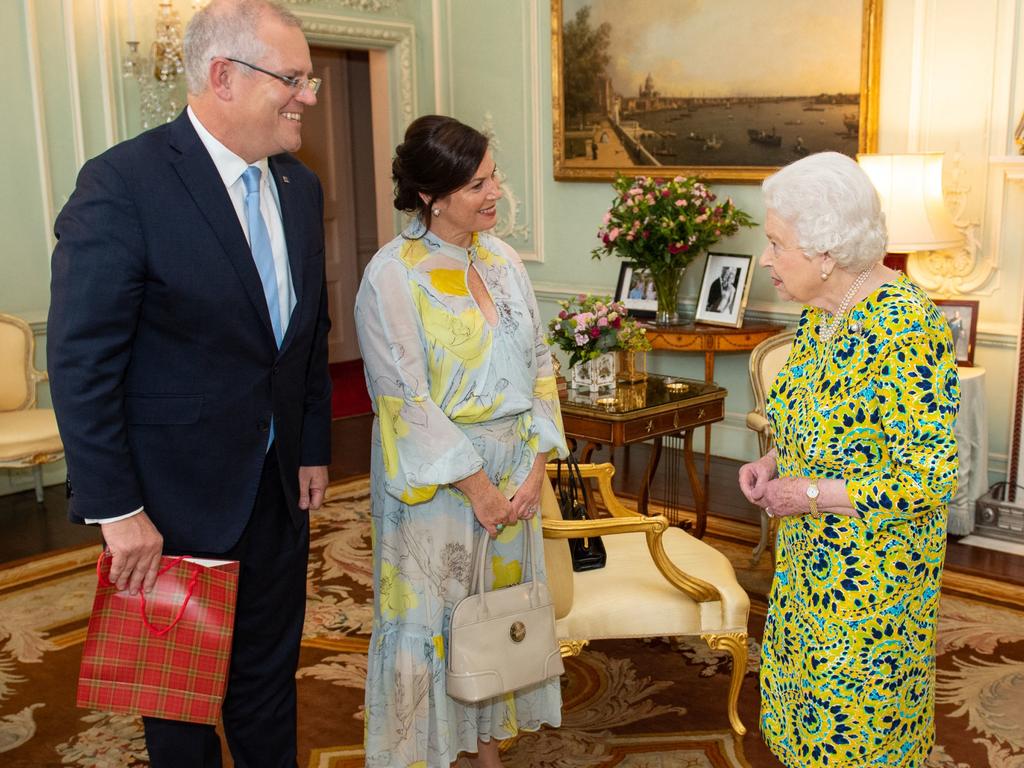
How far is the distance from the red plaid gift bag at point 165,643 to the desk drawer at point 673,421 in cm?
207

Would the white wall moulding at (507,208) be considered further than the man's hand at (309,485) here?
Yes

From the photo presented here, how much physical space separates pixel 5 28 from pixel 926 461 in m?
5.49

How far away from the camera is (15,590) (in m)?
4.45

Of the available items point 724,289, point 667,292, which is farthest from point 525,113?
point 724,289

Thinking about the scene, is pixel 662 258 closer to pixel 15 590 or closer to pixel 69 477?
pixel 15 590

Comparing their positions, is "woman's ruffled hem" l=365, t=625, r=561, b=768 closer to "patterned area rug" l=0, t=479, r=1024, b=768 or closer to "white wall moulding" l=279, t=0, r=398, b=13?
"patterned area rug" l=0, t=479, r=1024, b=768

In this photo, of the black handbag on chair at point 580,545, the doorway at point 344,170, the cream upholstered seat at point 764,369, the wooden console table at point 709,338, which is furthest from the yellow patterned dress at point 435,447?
the doorway at point 344,170

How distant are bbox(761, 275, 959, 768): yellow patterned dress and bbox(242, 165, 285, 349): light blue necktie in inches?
42.2

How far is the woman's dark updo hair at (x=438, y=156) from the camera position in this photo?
254cm

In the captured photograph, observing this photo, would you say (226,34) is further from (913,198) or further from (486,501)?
(913,198)

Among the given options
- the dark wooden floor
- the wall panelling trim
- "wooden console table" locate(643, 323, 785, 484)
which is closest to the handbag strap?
the dark wooden floor

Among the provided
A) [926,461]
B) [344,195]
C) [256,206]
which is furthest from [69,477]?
[344,195]

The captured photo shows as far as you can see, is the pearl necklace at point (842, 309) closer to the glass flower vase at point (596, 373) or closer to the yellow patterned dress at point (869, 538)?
the yellow patterned dress at point (869, 538)

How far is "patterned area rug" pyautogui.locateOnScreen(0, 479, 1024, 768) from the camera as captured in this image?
10.2 ft
